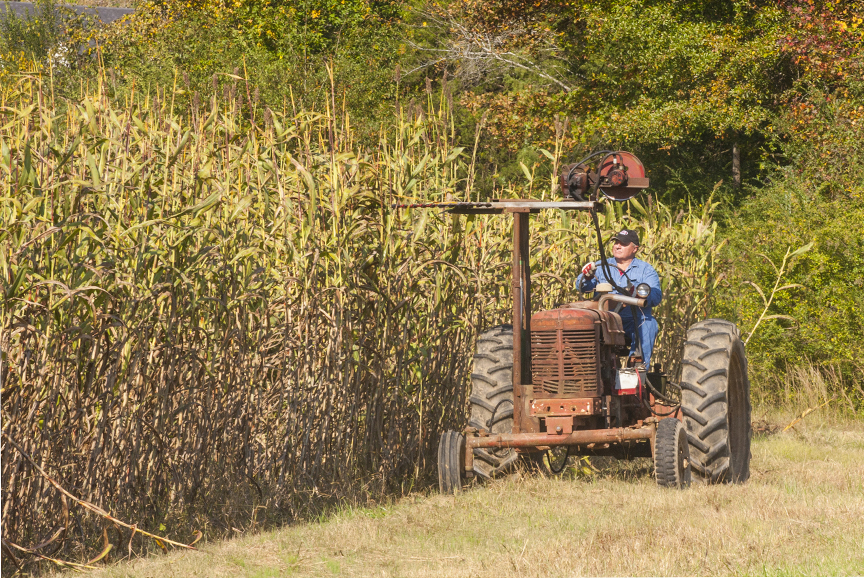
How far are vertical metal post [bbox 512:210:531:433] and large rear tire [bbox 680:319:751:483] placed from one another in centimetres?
103

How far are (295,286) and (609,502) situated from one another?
2.23 m

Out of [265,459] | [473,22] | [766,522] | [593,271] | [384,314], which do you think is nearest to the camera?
[766,522]

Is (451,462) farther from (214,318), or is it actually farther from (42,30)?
(42,30)

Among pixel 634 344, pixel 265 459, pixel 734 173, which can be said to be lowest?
pixel 265 459

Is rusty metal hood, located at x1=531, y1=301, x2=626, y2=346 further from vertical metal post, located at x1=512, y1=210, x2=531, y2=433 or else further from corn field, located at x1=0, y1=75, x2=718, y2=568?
corn field, located at x1=0, y1=75, x2=718, y2=568

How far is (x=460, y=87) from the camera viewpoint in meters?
23.9

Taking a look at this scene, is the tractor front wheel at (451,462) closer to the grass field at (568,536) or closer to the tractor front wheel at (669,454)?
the grass field at (568,536)

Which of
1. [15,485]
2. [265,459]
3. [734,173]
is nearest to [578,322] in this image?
[265,459]

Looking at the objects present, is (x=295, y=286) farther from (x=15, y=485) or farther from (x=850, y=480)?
(x=850, y=480)

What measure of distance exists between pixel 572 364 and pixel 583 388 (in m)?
0.15

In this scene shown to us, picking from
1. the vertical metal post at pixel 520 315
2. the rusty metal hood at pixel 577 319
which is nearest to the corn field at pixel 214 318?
the vertical metal post at pixel 520 315

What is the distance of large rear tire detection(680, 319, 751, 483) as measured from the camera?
6234mm

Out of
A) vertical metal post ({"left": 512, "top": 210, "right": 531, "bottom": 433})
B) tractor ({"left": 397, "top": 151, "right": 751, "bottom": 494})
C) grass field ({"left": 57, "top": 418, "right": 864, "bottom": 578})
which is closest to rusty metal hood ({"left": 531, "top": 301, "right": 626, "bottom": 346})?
tractor ({"left": 397, "top": 151, "right": 751, "bottom": 494})

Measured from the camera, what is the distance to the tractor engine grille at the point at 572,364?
601 centimetres
